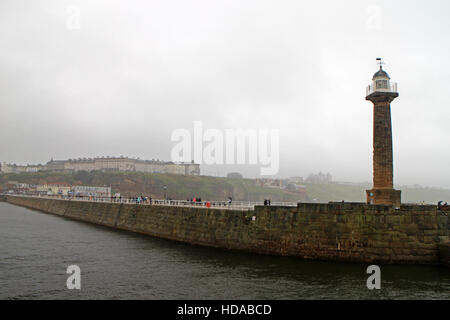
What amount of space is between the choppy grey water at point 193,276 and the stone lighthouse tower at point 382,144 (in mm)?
6844

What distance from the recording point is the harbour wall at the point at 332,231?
21.5m

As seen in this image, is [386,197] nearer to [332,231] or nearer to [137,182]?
[332,231]

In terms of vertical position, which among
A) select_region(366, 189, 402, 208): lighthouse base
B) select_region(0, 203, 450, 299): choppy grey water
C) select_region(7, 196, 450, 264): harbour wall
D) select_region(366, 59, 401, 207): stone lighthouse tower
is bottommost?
select_region(0, 203, 450, 299): choppy grey water

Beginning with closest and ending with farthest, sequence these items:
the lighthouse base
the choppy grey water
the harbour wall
Answer: 1. the choppy grey water
2. the harbour wall
3. the lighthouse base

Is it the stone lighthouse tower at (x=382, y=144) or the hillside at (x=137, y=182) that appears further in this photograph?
the hillside at (x=137, y=182)

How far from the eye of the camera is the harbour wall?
21453 millimetres

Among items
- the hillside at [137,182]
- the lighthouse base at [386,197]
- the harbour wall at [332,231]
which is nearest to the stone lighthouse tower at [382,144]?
the lighthouse base at [386,197]

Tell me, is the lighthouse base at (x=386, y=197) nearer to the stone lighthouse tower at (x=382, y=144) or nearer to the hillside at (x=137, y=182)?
the stone lighthouse tower at (x=382, y=144)

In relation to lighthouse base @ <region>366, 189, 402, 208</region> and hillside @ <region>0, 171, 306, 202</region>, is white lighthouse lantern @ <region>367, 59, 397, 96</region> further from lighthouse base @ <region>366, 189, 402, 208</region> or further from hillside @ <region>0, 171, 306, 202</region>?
hillside @ <region>0, 171, 306, 202</region>

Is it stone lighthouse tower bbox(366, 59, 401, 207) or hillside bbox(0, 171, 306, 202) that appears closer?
stone lighthouse tower bbox(366, 59, 401, 207)

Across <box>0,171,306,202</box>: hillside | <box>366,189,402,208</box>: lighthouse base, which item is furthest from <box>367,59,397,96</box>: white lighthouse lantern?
<box>0,171,306,202</box>: hillside

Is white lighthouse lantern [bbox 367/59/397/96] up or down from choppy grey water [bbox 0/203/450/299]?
up

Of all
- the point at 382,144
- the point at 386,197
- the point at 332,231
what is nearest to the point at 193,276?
the point at 332,231

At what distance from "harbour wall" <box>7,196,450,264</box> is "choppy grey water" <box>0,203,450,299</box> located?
3.14 feet
